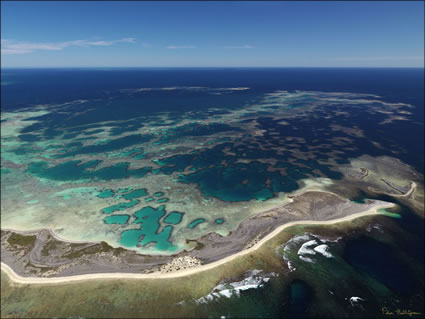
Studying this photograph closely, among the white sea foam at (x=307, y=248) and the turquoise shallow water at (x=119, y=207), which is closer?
the white sea foam at (x=307, y=248)

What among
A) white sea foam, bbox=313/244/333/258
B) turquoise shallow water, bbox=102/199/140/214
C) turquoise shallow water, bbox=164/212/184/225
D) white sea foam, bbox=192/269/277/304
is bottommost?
white sea foam, bbox=192/269/277/304

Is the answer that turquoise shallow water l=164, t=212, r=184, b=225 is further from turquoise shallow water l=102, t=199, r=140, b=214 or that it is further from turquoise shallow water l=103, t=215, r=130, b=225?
turquoise shallow water l=102, t=199, r=140, b=214

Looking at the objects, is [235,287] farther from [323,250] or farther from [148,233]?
[148,233]

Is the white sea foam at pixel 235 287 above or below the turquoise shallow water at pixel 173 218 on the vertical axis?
below

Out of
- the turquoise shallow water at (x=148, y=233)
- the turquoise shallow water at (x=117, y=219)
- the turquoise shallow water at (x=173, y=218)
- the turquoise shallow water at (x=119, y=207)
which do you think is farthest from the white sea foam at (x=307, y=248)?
the turquoise shallow water at (x=119, y=207)

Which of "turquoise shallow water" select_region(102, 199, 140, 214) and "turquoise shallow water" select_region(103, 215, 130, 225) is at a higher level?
"turquoise shallow water" select_region(102, 199, 140, 214)

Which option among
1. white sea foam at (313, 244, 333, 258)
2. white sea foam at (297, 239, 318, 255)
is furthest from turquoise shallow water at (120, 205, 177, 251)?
white sea foam at (313, 244, 333, 258)

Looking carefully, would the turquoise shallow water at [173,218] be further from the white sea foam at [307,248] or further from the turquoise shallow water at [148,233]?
the white sea foam at [307,248]

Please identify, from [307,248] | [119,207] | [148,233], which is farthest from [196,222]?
[307,248]

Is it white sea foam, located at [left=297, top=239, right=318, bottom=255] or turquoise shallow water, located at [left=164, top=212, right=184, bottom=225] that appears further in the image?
turquoise shallow water, located at [left=164, top=212, right=184, bottom=225]

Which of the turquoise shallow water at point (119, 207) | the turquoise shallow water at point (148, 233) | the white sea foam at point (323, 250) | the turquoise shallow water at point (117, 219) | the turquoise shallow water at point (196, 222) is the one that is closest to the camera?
the white sea foam at point (323, 250)

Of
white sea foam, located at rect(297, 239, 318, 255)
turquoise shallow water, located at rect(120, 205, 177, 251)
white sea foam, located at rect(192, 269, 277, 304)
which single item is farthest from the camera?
turquoise shallow water, located at rect(120, 205, 177, 251)

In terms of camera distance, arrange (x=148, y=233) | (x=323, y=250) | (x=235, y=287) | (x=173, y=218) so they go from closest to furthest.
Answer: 1. (x=235, y=287)
2. (x=323, y=250)
3. (x=148, y=233)
4. (x=173, y=218)
